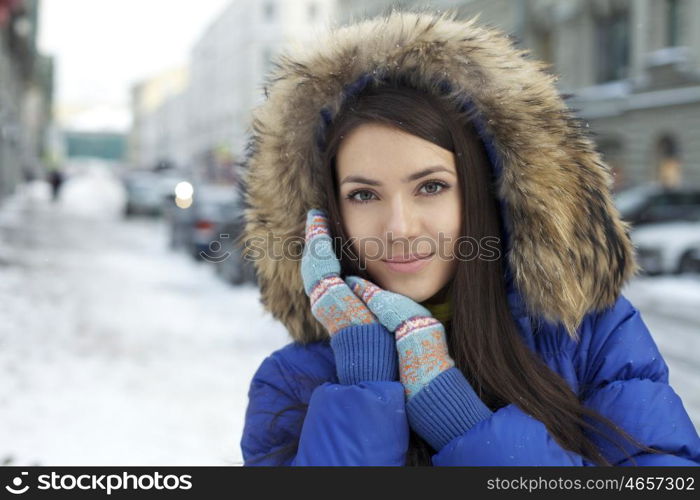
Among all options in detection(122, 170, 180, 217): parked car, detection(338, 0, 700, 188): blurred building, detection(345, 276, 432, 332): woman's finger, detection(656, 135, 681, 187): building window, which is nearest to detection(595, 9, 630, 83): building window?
detection(338, 0, 700, 188): blurred building

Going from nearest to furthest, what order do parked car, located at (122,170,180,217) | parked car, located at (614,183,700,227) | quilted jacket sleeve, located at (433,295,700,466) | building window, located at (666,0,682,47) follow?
quilted jacket sleeve, located at (433,295,700,466) → parked car, located at (614,183,700,227) → building window, located at (666,0,682,47) → parked car, located at (122,170,180,217)

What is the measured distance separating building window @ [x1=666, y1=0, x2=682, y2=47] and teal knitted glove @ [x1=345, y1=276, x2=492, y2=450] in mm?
20491

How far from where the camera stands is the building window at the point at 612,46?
72.2 feet

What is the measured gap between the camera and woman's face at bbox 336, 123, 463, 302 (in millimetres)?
1659

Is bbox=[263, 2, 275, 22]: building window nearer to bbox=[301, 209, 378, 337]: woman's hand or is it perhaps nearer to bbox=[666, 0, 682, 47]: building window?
bbox=[666, 0, 682, 47]: building window

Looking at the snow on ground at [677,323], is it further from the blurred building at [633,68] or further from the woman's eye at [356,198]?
the blurred building at [633,68]

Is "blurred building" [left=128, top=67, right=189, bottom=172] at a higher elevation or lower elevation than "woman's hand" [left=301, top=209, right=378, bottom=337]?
higher

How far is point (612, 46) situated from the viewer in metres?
22.5

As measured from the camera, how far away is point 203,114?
205ft

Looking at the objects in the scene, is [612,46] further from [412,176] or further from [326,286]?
[326,286]

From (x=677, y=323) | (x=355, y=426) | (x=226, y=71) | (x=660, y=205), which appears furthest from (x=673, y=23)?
(x=226, y=71)

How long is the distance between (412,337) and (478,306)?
0.23 metres

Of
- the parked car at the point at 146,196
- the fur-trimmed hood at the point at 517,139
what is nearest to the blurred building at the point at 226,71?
the parked car at the point at 146,196

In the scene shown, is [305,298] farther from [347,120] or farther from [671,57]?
[671,57]
